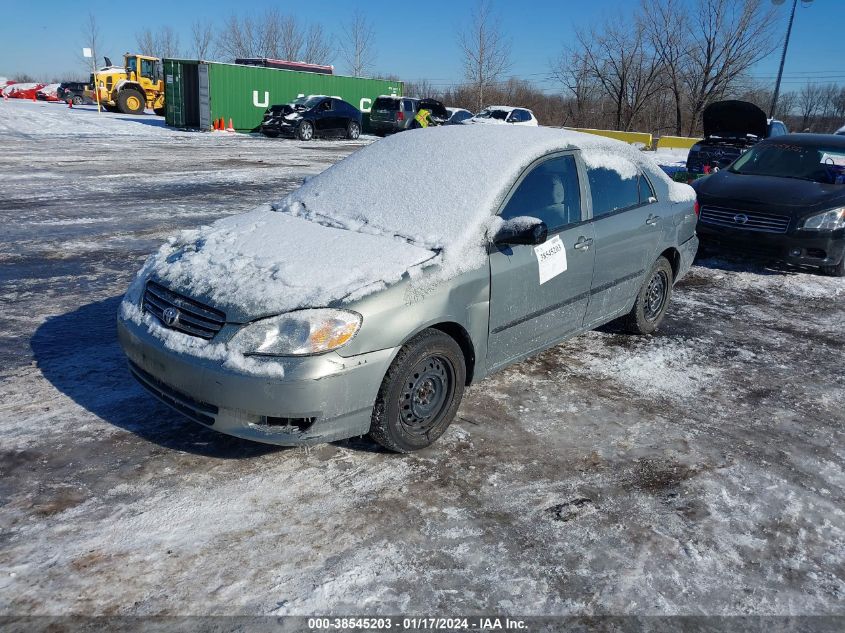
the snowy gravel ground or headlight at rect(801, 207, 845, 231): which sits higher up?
headlight at rect(801, 207, 845, 231)

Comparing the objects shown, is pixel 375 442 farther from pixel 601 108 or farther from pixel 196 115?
pixel 601 108

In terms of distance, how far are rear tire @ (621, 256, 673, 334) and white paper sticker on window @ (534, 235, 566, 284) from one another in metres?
1.41

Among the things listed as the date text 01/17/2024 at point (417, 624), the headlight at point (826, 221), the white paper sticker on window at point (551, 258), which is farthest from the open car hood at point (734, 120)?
the date text 01/17/2024 at point (417, 624)

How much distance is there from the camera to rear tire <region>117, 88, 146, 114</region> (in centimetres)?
3180

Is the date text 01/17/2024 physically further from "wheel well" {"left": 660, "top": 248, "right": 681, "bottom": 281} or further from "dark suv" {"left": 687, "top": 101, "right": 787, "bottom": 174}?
"dark suv" {"left": 687, "top": 101, "right": 787, "bottom": 174}

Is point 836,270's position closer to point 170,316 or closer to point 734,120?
point 170,316

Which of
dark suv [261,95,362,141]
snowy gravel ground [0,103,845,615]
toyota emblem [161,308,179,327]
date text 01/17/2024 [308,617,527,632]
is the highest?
dark suv [261,95,362,141]

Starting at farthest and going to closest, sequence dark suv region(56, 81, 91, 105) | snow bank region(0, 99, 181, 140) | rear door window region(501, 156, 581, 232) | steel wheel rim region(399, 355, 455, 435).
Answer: dark suv region(56, 81, 91, 105)
snow bank region(0, 99, 181, 140)
rear door window region(501, 156, 581, 232)
steel wheel rim region(399, 355, 455, 435)

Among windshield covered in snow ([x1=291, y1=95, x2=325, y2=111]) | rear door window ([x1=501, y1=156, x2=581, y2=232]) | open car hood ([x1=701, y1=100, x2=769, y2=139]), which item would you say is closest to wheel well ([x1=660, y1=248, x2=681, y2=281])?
rear door window ([x1=501, y1=156, x2=581, y2=232])

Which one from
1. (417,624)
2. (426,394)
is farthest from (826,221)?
(417,624)

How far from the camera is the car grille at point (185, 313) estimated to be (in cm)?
312

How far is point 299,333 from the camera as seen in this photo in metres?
3.00

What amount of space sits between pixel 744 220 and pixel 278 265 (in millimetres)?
6232

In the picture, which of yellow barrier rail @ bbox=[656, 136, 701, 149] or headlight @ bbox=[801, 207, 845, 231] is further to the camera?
yellow barrier rail @ bbox=[656, 136, 701, 149]
